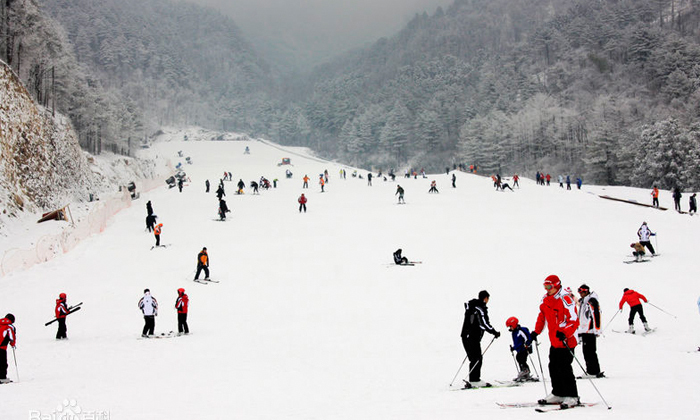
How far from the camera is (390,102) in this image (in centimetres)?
14175

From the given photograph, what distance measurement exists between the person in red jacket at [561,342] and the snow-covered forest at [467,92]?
49321 millimetres

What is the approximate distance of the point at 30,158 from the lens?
30781 mm

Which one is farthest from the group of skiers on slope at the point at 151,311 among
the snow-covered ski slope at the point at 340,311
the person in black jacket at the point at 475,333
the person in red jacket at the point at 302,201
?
the person in red jacket at the point at 302,201

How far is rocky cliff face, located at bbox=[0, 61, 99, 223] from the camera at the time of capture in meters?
27.5

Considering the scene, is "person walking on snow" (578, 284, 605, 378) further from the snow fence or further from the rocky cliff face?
the rocky cliff face

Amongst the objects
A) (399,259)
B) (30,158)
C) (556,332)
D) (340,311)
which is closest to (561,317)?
(556,332)

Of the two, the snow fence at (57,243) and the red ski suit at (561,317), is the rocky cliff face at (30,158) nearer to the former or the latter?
the snow fence at (57,243)

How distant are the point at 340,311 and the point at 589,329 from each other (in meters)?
7.32

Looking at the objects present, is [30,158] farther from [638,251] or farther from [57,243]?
[638,251]

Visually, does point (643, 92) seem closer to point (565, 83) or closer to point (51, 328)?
point (565, 83)

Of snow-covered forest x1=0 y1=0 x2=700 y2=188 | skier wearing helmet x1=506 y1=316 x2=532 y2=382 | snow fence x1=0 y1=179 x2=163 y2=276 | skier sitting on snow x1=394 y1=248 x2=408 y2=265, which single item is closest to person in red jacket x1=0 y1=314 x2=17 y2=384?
skier wearing helmet x1=506 y1=316 x2=532 y2=382

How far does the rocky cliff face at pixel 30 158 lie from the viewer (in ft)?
90.1

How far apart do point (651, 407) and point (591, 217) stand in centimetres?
2459

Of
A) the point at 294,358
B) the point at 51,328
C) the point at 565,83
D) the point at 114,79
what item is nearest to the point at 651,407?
the point at 294,358
